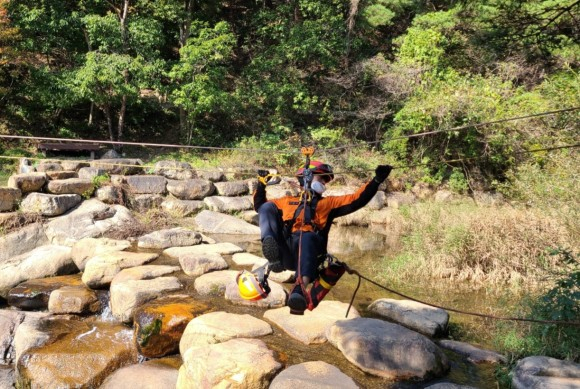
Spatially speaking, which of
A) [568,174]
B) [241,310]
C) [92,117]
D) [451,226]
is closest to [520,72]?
[568,174]

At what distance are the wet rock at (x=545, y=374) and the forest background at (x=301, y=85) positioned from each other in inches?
191

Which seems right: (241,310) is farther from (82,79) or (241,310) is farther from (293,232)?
(82,79)

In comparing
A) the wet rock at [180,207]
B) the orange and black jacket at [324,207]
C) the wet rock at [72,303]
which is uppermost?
the orange and black jacket at [324,207]

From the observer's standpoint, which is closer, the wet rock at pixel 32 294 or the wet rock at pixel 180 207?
the wet rock at pixel 32 294

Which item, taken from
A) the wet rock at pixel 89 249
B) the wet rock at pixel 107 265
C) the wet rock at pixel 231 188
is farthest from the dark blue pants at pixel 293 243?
the wet rock at pixel 231 188

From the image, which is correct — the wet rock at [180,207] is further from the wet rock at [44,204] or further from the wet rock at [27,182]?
the wet rock at [27,182]

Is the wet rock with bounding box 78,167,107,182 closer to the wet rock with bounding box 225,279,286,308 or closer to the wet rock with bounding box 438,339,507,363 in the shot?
the wet rock with bounding box 225,279,286,308

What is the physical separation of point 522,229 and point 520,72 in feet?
32.9

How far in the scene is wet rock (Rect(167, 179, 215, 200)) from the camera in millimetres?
12297

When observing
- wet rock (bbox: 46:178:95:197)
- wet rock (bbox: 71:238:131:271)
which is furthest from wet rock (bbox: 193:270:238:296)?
wet rock (bbox: 46:178:95:197)

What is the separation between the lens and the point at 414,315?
605cm

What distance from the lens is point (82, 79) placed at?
14.3 metres

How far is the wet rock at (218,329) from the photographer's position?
507cm

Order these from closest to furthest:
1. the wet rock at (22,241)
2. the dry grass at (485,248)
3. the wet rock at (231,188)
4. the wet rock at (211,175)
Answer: the dry grass at (485,248), the wet rock at (22,241), the wet rock at (231,188), the wet rock at (211,175)
